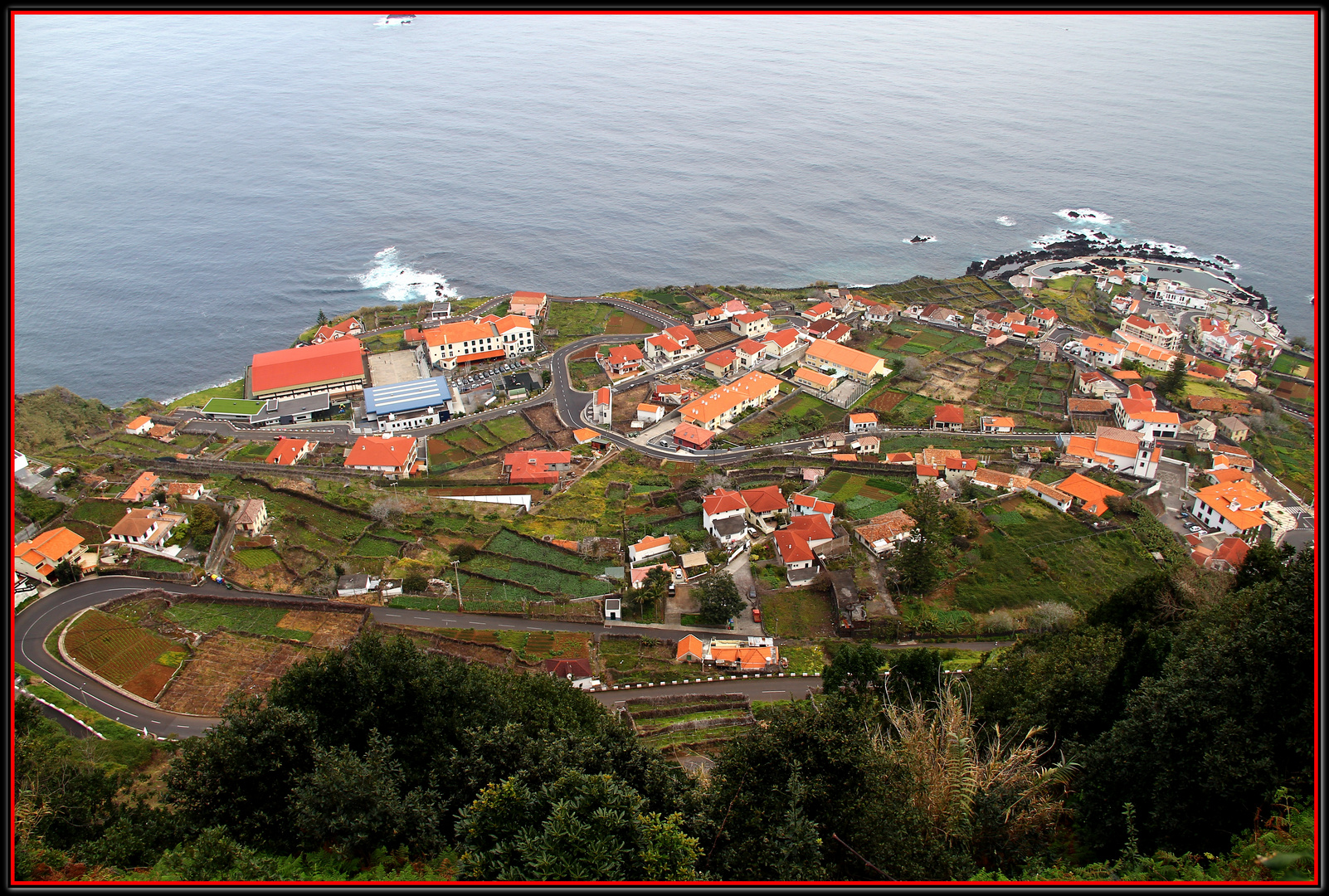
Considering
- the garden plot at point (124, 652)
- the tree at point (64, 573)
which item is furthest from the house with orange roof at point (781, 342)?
the tree at point (64, 573)

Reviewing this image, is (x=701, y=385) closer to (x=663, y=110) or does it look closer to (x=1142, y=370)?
(x=1142, y=370)

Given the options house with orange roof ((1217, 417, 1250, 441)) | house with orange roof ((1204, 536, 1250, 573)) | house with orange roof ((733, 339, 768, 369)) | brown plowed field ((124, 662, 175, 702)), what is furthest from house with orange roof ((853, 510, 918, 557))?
brown plowed field ((124, 662, 175, 702))

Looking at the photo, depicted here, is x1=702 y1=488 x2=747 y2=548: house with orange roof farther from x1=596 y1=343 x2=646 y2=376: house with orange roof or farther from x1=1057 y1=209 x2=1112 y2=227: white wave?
x1=1057 y1=209 x2=1112 y2=227: white wave

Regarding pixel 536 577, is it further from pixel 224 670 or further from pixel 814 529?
pixel 814 529

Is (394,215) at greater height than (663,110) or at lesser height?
lesser

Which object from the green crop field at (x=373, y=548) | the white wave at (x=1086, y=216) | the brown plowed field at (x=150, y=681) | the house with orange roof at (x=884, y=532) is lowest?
the green crop field at (x=373, y=548)

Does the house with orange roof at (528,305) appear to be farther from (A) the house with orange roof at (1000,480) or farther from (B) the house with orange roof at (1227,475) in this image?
(B) the house with orange roof at (1227,475)

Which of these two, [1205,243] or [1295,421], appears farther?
[1205,243]
